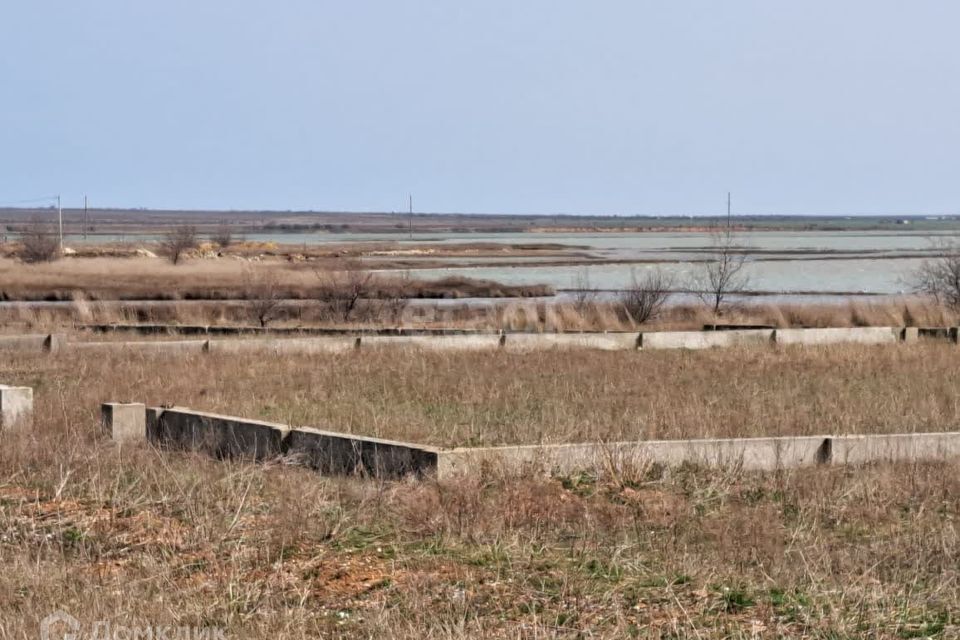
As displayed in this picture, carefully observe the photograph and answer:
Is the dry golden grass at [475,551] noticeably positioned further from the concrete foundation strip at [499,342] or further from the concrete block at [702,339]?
the concrete block at [702,339]

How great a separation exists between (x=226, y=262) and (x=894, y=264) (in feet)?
128

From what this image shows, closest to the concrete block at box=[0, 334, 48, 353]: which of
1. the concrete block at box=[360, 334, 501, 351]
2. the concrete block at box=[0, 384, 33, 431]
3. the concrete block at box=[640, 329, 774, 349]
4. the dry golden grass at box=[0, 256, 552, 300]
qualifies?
the concrete block at box=[360, 334, 501, 351]

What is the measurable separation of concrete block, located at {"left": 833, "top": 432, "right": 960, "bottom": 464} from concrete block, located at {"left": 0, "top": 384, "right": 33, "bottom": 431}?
7.51 m

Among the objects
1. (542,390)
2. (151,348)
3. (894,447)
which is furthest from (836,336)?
(894,447)

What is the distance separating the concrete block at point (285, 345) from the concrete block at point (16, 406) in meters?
7.42

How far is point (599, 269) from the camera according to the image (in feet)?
228

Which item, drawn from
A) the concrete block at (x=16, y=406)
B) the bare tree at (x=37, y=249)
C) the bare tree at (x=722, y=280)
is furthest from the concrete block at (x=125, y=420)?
the bare tree at (x=37, y=249)

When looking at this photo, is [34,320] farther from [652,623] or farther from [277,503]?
[652,623]

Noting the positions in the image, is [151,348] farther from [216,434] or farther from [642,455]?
[642,455]

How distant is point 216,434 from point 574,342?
38.0 ft

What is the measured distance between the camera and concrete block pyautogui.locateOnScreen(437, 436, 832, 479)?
9578 millimetres

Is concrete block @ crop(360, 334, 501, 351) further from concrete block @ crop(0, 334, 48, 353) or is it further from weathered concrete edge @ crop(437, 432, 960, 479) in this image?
weathered concrete edge @ crop(437, 432, 960, 479)

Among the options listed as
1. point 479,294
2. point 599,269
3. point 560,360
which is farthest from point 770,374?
point 599,269

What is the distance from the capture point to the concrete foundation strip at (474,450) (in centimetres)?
966
